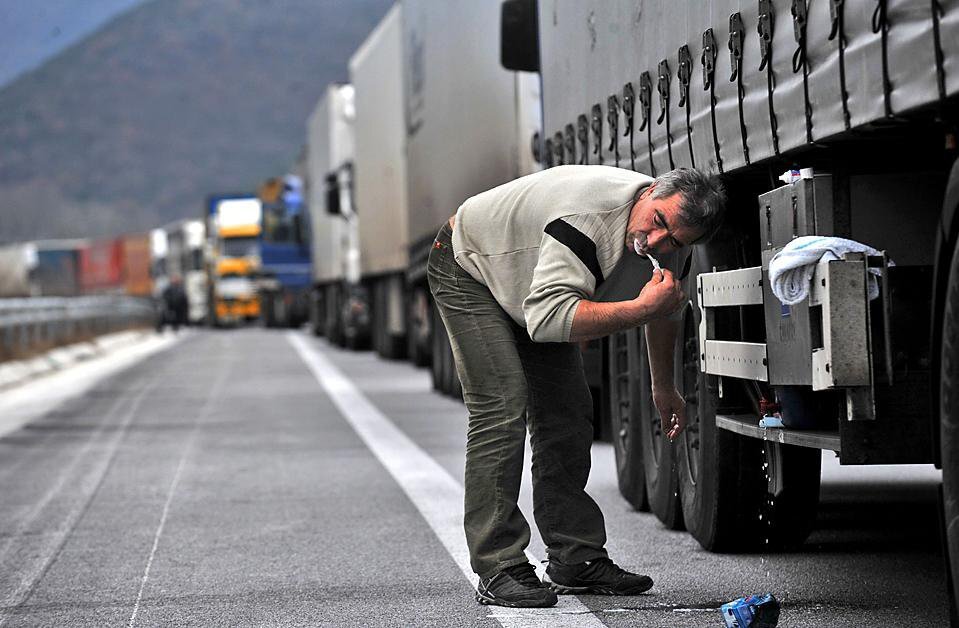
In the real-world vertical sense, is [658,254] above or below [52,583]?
above

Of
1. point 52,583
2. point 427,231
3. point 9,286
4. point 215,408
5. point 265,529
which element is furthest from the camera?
point 9,286

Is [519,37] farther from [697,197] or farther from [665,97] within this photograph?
[697,197]

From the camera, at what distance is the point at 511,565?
254 inches

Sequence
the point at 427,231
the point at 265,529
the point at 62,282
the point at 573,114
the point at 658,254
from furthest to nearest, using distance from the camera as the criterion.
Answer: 1. the point at 62,282
2. the point at 427,231
3. the point at 573,114
4. the point at 265,529
5. the point at 658,254

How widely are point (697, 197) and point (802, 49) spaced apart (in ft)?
1.88

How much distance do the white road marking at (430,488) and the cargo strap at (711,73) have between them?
1.77 metres

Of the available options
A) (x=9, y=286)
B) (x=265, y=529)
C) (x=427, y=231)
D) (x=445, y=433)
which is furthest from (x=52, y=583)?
(x=9, y=286)

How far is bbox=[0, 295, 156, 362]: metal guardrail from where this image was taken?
96.0ft

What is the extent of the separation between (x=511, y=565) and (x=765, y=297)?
4.13ft

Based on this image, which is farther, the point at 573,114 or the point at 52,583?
the point at 573,114

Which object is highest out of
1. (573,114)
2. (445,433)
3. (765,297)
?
(573,114)

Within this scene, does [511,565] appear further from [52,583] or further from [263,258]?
[263,258]

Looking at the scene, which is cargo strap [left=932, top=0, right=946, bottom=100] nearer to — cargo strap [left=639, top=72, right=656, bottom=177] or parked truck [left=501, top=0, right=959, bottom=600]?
parked truck [left=501, top=0, right=959, bottom=600]

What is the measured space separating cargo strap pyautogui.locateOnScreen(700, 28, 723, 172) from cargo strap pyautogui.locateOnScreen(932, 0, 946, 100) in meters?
2.32
